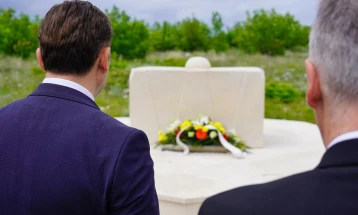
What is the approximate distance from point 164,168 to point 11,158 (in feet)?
17.5

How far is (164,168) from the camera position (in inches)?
292

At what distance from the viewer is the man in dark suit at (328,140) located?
4.02 ft

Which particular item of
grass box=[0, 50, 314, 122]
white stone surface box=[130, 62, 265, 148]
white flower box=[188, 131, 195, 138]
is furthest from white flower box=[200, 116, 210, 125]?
grass box=[0, 50, 314, 122]

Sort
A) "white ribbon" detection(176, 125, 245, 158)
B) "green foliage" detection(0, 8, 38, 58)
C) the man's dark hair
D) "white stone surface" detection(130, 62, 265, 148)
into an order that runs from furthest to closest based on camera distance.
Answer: "green foliage" detection(0, 8, 38, 58)
"white stone surface" detection(130, 62, 265, 148)
"white ribbon" detection(176, 125, 245, 158)
the man's dark hair

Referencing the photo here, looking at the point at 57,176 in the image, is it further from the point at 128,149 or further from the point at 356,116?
the point at 356,116

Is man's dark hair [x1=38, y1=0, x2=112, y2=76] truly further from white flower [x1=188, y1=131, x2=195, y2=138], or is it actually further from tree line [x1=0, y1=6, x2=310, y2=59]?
tree line [x1=0, y1=6, x2=310, y2=59]

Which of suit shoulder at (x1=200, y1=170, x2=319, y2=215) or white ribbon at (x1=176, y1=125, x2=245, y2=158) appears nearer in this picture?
suit shoulder at (x1=200, y1=170, x2=319, y2=215)

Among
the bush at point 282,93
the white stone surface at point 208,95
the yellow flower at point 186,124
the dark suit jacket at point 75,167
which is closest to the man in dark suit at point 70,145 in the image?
the dark suit jacket at point 75,167

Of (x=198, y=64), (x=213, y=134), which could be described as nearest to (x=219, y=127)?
(x=213, y=134)

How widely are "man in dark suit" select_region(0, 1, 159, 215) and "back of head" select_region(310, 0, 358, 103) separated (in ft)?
2.94

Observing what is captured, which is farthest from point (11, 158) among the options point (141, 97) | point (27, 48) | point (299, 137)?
point (27, 48)

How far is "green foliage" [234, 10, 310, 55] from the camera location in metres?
27.2

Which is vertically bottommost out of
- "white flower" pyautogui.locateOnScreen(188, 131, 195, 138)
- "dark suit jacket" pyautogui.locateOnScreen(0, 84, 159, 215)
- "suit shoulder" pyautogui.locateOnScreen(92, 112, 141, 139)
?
"white flower" pyautogui.locateOnScreen(188, 131, 195, 138)

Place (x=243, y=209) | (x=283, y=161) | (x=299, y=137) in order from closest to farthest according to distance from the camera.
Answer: (x=243, y=209) → (x=283, y=161) → (x=299, y=137)
